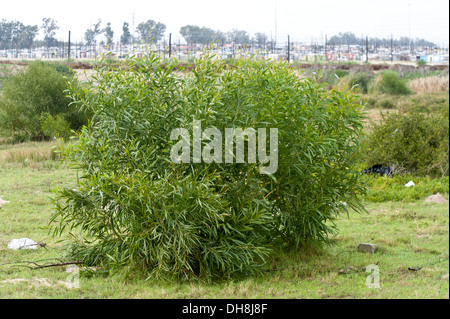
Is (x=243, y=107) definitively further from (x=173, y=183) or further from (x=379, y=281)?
(x=379, y=281)

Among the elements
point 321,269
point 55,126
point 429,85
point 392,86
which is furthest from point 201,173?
point 429,85

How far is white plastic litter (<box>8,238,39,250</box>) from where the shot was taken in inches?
258

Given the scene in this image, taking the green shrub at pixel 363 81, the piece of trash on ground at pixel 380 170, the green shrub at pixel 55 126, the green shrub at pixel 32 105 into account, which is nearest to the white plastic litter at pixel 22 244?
the piece of trash on ground at pixel 380 170

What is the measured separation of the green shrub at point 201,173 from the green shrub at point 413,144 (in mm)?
5150

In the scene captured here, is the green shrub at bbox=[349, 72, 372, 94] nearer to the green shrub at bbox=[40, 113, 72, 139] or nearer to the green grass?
the green shrub at bbox=[40, 113, 72, 139]

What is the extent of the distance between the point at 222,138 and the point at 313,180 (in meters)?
1.18

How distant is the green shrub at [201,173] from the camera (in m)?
4.96

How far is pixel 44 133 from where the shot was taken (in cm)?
1459

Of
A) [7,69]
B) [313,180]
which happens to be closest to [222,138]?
[313,180]

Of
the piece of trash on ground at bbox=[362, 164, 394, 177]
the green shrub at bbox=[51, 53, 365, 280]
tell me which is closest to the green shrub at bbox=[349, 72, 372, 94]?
the piece of trash on ground at bbox=[362, 164, 394, 177]

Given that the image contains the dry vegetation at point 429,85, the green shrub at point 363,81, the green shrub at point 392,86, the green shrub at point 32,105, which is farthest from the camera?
the green shrub at point 363,81

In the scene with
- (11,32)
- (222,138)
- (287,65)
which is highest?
(11,32)

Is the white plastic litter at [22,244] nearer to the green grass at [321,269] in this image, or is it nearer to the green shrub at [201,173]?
the green grass at [321,269]

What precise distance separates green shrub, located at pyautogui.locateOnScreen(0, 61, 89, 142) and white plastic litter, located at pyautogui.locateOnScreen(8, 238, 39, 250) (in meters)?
8.32
